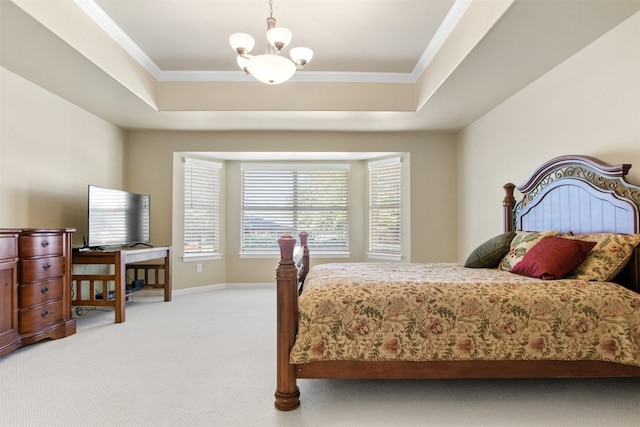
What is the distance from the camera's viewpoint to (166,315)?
157 inches

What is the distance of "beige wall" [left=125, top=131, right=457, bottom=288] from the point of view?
204 inches

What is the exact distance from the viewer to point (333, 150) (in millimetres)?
5227

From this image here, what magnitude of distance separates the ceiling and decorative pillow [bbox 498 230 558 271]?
1.46m

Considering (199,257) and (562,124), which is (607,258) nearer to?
(562,124)

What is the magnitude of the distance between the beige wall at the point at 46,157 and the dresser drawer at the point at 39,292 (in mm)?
717

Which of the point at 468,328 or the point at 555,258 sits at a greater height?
the point at 555,258

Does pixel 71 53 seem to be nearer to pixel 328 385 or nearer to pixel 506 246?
pixel 328 385

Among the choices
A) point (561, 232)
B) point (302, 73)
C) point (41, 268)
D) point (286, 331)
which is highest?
point (302, 73)

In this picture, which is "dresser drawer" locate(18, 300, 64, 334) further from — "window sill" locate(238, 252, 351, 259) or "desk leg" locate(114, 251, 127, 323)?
"window sill" locate(238, 252, 351, 259)

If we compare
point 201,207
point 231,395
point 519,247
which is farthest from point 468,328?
point 201,207

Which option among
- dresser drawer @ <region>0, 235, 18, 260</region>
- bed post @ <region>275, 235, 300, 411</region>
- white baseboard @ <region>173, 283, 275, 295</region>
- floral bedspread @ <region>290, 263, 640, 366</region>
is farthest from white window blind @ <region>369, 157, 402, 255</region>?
dresser drawer @ <region>0, 235, 18, 260</region>

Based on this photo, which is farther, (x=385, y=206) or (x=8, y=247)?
(x=385, y=206)

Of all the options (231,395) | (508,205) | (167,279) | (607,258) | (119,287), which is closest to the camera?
(231,395)

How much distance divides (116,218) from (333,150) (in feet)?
9.87
